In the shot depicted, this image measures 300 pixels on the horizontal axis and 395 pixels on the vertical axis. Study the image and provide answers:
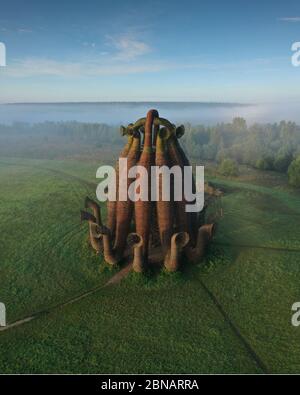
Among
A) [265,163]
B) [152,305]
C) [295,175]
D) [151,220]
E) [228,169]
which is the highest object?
[265,163]

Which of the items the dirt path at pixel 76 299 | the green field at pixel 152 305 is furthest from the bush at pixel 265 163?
the dirt path at pixel 76 299

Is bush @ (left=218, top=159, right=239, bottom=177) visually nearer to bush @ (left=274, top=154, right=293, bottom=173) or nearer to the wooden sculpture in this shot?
bush @ (left=274, top=154, right=293, bottom=173)

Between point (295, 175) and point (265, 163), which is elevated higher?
point (265, 163)

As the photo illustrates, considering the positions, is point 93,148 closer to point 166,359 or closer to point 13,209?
point 13,209

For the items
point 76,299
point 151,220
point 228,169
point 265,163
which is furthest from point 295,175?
point 76,299

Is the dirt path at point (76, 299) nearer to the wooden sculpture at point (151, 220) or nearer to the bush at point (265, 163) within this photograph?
the wooden sculpture at point (151, 220)

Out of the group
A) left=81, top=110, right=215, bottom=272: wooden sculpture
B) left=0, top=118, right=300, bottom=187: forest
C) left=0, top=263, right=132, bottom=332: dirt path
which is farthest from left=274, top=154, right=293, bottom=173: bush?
left=0, top=263, right=132, bottom=332: dirt path

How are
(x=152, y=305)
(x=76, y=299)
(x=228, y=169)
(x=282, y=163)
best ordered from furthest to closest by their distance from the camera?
(x=282, y=163)
(x=228, y=169)
(x=76, y=299)
(x=152, y=305)

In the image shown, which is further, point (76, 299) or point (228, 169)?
point (228, 169)

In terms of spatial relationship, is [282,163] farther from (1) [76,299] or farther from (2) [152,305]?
(1) [76,299]
